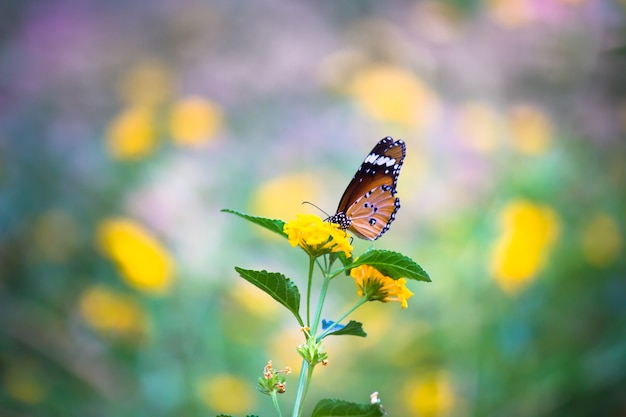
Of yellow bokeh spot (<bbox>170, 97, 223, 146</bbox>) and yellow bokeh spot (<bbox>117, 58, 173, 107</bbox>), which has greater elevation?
yellow bokeh spot (<bbox>117, 58, 173, 107</bbox>)

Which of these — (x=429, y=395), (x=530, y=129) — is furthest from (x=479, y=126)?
(x=429, y=395)

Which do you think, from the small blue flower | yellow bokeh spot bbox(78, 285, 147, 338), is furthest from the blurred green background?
the small blue flower

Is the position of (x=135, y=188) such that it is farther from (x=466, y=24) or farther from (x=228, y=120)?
(x=466, y=24)

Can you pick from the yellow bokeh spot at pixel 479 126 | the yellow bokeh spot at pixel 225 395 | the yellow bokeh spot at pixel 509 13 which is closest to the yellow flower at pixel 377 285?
Answer: the yellow bokeh spot at pixel 225 395

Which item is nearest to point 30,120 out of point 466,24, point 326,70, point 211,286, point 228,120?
point 228,120

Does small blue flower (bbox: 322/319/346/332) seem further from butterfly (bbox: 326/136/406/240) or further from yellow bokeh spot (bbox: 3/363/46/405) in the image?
yellow bokeh spot (bbox: 3/363/46/405)

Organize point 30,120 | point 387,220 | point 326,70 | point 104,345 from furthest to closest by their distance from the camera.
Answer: point 326,70 → point 30,120 → point 104,345 → point 387,220
